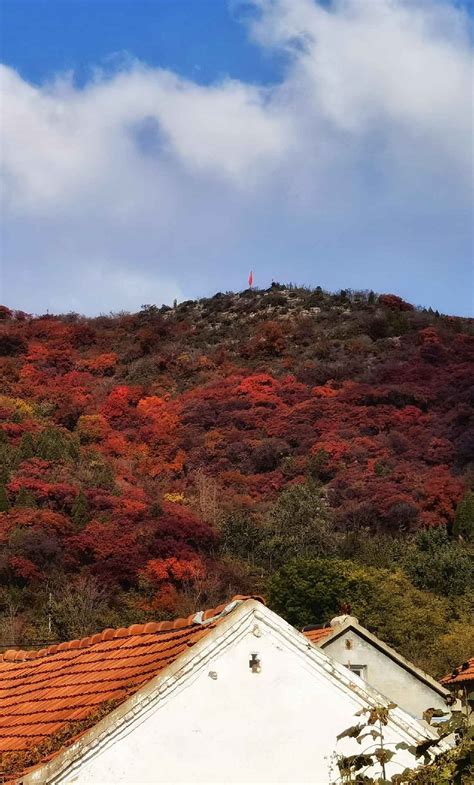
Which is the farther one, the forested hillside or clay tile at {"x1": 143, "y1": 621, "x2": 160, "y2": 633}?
the forested hillside

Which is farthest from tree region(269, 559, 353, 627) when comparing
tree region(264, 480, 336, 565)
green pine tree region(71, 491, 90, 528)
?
green pine tree region(71, 491, 90, 528)

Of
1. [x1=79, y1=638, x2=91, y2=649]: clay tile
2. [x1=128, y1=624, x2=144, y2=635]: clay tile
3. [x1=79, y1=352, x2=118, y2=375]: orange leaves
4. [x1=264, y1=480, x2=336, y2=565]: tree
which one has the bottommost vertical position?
[x1=79, y1=638, x2=91, y2=649]: clay tile

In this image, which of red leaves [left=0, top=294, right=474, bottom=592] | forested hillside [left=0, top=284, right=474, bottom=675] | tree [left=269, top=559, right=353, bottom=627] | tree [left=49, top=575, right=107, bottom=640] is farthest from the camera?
red leaves [left=0, top=294, right=474, bottom=592]

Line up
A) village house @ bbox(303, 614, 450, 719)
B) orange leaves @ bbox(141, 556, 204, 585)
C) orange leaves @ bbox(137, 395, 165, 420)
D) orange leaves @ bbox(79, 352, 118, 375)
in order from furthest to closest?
orange leaves @ bbox(79, 352, 118, 375), orange leaves @ bbox(137, 395, 165, 420), orange leaves @ bbox(141, 556, 204, 585), village house @ bbox(303, 614, 450, 719)

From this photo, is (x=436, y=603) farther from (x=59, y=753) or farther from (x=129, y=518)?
(x=59, y=753)

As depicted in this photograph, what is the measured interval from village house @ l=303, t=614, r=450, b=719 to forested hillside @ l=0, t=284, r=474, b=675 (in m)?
18.8

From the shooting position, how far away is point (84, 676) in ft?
30.4

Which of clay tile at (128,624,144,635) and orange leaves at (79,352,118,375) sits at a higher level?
orange leaves at (79,352,118,375)

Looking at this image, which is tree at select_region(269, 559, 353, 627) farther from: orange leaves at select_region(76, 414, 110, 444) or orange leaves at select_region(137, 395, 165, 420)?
orange leaves at select_region(137, 395, 165, 420)

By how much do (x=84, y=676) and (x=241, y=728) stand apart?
6.69 ft

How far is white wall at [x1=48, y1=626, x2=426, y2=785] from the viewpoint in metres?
7.39

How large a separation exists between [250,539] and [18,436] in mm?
16714

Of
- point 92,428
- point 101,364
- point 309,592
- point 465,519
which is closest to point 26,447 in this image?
point 92,428

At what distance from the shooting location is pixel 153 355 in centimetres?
8256
